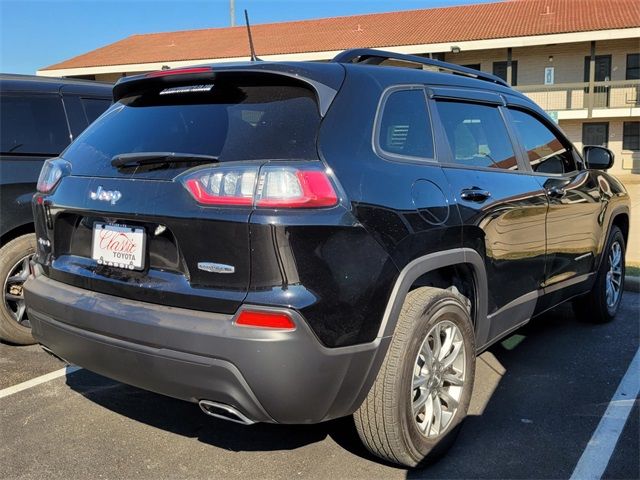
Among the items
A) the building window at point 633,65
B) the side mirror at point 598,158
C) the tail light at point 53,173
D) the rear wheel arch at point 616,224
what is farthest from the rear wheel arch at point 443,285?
the building window at point 633,65

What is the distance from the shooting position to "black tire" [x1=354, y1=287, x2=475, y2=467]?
2572 millimetres

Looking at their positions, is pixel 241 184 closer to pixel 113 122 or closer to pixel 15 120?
pixel 113 122

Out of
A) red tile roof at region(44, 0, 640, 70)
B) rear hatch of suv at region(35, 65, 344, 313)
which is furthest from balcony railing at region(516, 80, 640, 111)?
rear hatch of suv at region(35, 65, 344, 313)

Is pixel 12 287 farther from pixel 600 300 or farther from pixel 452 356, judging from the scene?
pixel 600 300

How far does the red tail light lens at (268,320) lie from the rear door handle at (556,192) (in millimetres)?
2442

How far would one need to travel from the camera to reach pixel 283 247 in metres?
2.22

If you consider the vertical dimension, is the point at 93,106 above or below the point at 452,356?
above

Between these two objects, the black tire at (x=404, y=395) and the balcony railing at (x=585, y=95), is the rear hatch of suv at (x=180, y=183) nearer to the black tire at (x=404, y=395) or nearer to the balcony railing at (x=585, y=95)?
the black tire at (x=404, y=395)

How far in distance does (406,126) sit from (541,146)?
1786 millimetres

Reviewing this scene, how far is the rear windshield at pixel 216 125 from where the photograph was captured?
7.91 feet

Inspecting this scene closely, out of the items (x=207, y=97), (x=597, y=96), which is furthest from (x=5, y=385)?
(x=597, y=96)

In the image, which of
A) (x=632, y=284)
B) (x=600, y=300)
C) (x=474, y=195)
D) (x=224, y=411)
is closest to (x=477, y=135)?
(x=474, y=195)

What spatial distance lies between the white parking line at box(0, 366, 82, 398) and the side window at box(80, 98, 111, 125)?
80.6 inches

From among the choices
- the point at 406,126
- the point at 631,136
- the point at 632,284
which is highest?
the point at 406,126
